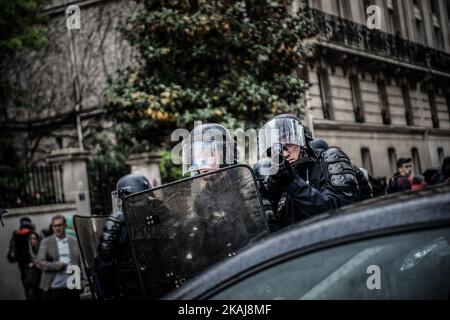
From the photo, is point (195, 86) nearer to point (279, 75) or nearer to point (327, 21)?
point (279, 75)

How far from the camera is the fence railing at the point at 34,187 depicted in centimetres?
1169

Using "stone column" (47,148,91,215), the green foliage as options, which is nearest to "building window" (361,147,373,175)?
the green foliage

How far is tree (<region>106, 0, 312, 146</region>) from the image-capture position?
35.8 feet

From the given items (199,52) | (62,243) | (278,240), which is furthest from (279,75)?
(278,240)

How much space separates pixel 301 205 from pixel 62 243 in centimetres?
583

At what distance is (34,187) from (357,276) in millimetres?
11190

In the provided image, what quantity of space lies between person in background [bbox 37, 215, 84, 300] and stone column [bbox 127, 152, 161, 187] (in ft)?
11.9

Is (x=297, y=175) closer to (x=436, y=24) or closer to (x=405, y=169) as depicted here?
(x=405, y=169)

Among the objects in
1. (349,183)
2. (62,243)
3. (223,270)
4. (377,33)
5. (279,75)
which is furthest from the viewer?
(377,33)

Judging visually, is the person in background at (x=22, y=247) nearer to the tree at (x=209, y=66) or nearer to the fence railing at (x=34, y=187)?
the fence railing at (x=34, y=187)

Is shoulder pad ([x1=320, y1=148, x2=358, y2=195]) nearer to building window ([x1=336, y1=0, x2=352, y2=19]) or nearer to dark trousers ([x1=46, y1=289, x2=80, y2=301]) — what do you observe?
dark trousers ([x1=46, y1=289, x2=80, y2=301])

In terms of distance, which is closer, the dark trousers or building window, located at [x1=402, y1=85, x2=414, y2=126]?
the dark trousers

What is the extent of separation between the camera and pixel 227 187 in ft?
8.57
